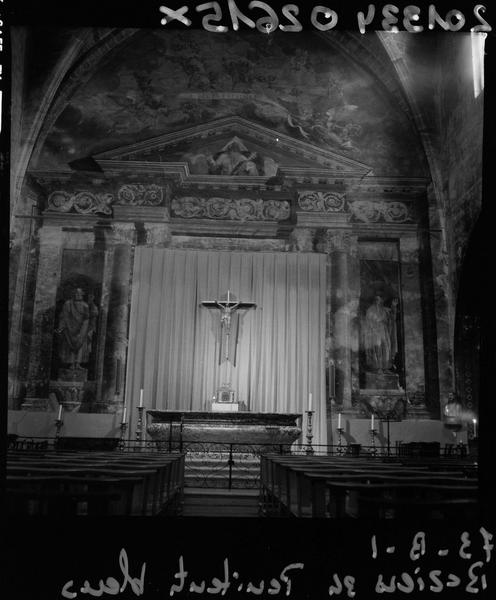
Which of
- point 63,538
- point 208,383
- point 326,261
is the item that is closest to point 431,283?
point 326,261

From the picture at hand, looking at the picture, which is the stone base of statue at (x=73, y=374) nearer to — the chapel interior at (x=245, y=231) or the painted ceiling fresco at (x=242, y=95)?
the chapel interior at (x=245, y=231)

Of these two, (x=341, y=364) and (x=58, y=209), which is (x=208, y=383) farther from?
(x=58, y=209)

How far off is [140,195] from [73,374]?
13.9ft

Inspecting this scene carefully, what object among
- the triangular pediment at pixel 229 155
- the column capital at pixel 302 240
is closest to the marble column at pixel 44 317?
the triangular pediment at pixel 229 155

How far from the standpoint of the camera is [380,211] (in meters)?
15.3

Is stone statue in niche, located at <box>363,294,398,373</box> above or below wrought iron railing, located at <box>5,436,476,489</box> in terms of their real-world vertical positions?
above

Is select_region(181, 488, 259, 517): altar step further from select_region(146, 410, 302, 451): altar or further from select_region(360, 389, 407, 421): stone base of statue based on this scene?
select_region(360, 389, 407, 421): stone base of statue

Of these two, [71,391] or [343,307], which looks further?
[343,307]

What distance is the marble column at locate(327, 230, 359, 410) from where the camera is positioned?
14.3 m

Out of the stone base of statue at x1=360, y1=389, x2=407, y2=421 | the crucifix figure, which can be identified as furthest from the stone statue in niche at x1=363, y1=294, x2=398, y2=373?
the crucifix figure

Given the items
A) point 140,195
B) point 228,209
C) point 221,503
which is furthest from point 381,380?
point 221,503

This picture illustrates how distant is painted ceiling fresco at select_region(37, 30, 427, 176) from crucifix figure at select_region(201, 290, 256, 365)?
3.36 metres

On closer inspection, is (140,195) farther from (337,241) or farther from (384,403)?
(384,403)

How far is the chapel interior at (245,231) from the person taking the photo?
1419 cm
